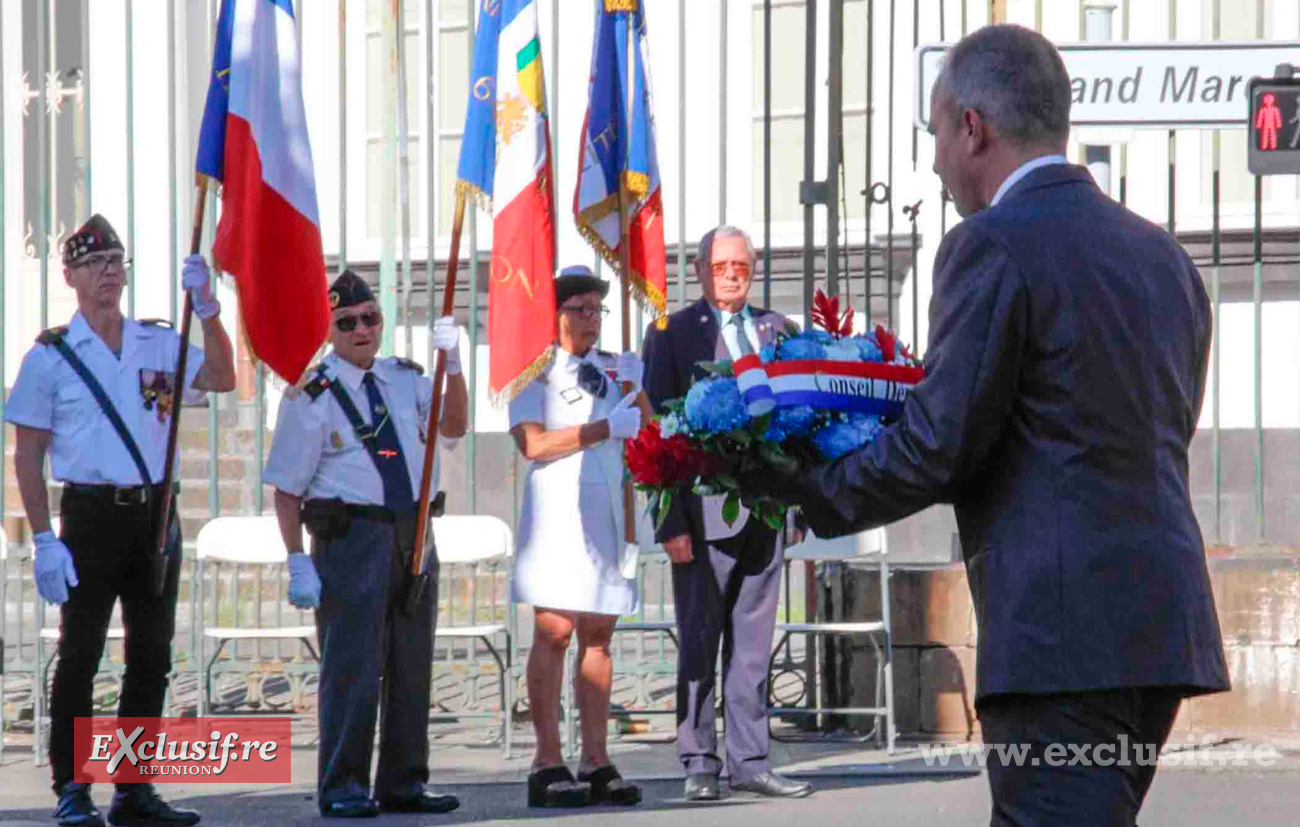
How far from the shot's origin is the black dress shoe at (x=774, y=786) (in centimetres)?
774

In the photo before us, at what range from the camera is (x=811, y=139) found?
9.33m

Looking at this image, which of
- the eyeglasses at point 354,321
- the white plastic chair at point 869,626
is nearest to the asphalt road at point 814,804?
the white plastic chair at point 869,626

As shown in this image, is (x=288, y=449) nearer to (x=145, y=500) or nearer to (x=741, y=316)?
(x=145, y=500)

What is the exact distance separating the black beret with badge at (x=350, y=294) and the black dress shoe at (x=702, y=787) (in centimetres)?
196

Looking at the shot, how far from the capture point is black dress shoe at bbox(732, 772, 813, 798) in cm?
774

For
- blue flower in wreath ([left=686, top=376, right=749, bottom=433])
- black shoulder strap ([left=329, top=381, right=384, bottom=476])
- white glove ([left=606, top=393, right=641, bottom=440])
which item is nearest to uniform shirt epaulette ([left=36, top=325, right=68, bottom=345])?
black shoulder strap ([left=329, top=381, right=384, bottom=476])

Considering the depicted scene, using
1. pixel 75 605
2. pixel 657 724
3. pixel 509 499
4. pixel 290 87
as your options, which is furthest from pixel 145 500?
pixel 509 499

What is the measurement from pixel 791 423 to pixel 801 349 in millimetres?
186

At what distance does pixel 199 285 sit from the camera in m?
7.14

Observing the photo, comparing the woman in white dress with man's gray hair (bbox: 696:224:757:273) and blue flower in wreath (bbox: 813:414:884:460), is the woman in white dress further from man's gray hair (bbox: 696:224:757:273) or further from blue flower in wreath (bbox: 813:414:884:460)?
blue flower in wreath (bbox: 813:414:884:460)

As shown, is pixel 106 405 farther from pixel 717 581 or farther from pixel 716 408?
pixel 716 408

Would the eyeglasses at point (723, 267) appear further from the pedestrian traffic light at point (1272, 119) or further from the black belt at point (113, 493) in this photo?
the black belt at point (113, 493)

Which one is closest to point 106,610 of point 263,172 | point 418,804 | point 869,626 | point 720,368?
point 418,804

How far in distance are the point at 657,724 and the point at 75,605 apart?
3236 mm
